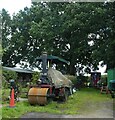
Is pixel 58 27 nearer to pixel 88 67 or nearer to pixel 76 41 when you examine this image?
pixel 76 41

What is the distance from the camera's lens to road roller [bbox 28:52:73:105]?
14594 mm

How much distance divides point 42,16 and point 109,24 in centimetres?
1238

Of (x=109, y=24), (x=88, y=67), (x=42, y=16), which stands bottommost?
(x=88, y=67)

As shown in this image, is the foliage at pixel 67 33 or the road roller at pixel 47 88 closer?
the road roller at pixel 47 88

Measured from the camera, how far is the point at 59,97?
16.5 metres

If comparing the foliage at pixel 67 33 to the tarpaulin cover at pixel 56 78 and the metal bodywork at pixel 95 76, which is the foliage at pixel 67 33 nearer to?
the metal bodywork at pixel 95 76

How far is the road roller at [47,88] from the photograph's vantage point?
1459 centimetres

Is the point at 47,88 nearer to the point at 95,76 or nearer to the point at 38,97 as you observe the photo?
the point at 38,97

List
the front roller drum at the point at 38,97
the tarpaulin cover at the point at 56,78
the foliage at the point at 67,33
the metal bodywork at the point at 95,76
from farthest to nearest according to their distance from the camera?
1. the metal bodywork at the point at 95,76
2. the foliage at the point at 67,33
3. the tarpaulin cover at the point at 56,78
4. the front roller drum at the point at 38,97

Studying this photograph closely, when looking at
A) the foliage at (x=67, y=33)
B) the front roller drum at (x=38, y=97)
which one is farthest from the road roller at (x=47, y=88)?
the foliage at (x=67, y=33)

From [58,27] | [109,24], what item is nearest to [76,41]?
[58,27]

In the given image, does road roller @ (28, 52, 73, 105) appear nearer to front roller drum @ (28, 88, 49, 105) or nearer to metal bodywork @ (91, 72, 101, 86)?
front roller drum @ (28, 88, 49, 105)

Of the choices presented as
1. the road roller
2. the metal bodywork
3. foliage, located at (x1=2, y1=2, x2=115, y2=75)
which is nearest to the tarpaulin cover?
the road roller

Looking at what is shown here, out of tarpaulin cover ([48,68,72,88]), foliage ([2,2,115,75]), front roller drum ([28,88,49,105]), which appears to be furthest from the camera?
foliage ([2,2,115,75])
